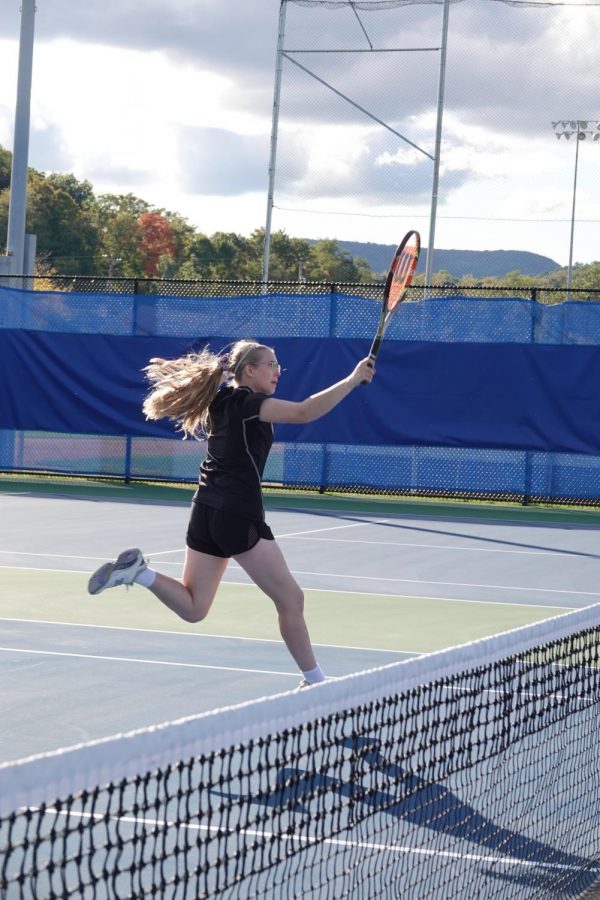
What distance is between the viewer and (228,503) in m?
5.34

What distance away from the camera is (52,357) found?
16422 mm

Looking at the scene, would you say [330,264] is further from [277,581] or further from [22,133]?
[277,581]

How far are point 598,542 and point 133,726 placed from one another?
7.79 metres

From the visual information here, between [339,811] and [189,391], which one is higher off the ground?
[189,391]

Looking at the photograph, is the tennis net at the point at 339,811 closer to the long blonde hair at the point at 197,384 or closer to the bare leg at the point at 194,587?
the bare leg at the point at 194,587

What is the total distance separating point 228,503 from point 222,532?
116mm

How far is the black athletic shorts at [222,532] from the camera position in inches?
208

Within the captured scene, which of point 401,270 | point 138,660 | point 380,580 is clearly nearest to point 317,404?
point 401,270

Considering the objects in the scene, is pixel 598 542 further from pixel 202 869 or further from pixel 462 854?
pixel 202 869

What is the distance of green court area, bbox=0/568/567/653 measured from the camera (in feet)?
24.6

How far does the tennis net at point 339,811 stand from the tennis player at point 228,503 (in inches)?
28.7

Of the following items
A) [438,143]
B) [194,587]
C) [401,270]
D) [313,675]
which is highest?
[438,143]

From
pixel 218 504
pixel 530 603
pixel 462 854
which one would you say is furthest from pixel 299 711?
pixel 530 603

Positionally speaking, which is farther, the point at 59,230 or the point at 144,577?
the point at 59,230
